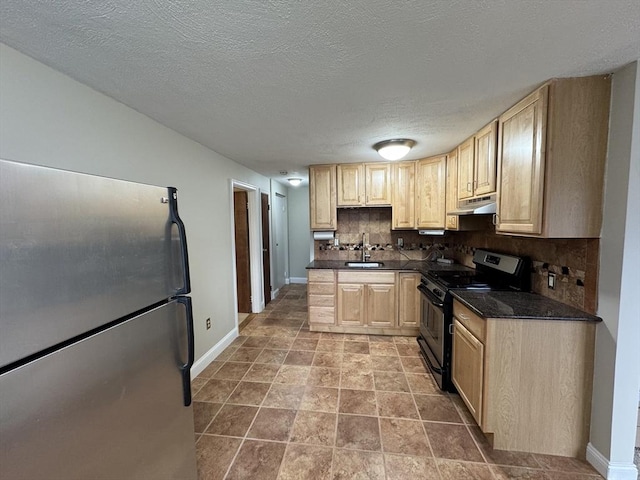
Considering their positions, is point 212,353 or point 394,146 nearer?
point 394,146

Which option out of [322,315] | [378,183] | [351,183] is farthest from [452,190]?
[322,315]

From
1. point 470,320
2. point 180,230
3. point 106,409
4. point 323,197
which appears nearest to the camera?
point 106,409

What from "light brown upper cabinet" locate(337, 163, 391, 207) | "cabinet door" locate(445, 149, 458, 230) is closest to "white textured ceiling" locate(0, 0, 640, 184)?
"cabinet door" locate(445, 149, 458, 230)

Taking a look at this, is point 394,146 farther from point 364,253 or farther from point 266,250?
point 266,250

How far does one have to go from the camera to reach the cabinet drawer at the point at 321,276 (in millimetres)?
3523

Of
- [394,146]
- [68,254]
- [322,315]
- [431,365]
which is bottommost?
[431,365]

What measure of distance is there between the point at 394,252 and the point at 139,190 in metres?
3.48

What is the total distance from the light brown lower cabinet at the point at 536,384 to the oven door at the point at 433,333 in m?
0.61

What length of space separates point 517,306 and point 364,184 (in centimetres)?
230

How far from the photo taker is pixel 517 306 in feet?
6.03

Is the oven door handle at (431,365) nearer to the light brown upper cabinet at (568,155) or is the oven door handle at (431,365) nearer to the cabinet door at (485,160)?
the light brown upper cabinet at (568,155)

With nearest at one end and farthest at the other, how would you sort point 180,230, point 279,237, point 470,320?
point 180,230, point 470,320, point 279,237

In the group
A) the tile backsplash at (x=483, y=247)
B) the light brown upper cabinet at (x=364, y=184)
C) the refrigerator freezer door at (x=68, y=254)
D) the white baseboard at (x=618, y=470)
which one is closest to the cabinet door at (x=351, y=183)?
the light brown upper cabinet at (x=364, y=184)

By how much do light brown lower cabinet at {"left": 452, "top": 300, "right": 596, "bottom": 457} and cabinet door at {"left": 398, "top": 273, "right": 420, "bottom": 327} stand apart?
158 cm
